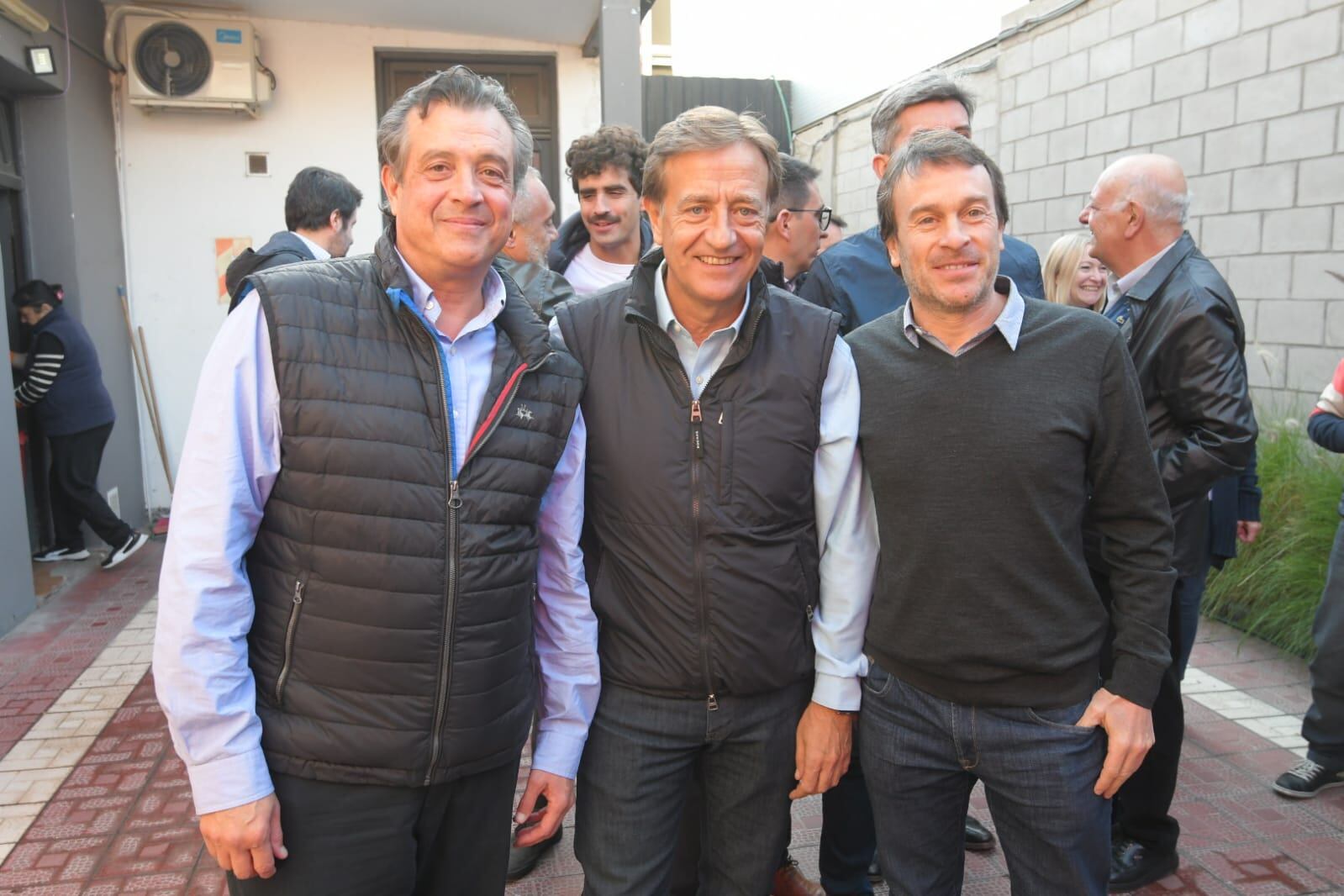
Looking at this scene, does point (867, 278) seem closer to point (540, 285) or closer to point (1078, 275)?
point (540, 285)

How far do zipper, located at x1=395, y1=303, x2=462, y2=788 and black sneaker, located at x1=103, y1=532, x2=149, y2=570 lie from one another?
603 centimetres

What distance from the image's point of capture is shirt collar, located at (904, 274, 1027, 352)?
6.67ft

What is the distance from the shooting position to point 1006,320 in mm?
2043

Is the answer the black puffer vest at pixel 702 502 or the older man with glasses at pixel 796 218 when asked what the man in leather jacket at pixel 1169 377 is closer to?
the black puffer vest at pixel 702 502

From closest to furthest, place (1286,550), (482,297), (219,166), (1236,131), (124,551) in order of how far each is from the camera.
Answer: (482,297) → (1286,550) → (1236,131) → (124,551) → (219,166)

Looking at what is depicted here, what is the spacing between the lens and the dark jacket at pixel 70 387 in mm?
6320

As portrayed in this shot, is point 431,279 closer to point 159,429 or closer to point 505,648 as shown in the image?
point 505,648

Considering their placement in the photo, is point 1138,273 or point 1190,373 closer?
point 1190,373

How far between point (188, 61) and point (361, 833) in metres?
7.06

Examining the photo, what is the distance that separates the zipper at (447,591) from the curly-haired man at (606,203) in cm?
211

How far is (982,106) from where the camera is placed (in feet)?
28.7

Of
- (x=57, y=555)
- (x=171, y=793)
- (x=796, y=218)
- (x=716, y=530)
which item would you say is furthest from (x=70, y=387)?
(x=716, y=530)

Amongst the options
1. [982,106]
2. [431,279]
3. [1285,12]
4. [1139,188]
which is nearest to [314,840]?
[431,279]

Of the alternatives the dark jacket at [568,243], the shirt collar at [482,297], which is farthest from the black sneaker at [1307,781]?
the shirt collar at [482,297]
